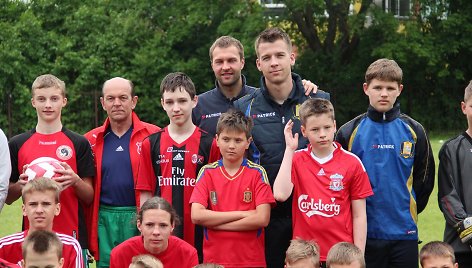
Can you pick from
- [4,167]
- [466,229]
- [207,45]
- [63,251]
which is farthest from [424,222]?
[207,45]

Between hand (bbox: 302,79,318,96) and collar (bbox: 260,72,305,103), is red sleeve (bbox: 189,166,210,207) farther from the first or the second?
hand (bbox: 302,79,318,96)

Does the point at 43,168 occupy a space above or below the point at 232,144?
below

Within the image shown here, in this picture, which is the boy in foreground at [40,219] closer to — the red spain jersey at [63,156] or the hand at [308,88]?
the red spain jersey at [63,156]

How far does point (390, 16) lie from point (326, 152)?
22749 mm

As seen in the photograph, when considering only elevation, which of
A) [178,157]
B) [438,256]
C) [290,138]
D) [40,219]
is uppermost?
[290,138]

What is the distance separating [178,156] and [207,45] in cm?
2201

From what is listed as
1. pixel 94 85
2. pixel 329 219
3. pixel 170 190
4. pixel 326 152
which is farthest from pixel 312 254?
pixel 94 85

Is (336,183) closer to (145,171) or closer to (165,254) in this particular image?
(165,254)

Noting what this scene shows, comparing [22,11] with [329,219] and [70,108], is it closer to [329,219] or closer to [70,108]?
[70,108]

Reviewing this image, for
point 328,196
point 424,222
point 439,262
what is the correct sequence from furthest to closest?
point 424,222, point 328,196, point 439,262

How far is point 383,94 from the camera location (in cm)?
603

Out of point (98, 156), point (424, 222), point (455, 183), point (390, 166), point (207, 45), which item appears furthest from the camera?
point (207, 45)

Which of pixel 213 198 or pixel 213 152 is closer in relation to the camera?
pixel 213 198

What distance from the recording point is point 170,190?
621 centimetres
